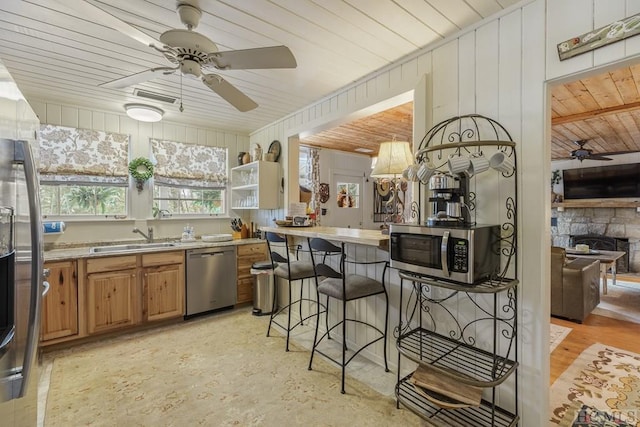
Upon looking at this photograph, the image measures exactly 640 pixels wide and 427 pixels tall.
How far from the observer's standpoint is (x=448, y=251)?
1566 millimetres

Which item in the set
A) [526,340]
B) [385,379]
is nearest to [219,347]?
[385,379]

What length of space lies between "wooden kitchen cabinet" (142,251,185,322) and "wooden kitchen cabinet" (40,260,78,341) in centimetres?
58

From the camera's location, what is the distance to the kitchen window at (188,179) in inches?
154

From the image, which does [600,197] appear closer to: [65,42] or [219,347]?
[219,347]

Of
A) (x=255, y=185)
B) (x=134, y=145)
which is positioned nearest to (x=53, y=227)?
(x=134, y=145)

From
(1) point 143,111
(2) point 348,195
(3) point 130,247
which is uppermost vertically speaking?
(1) point 143,111

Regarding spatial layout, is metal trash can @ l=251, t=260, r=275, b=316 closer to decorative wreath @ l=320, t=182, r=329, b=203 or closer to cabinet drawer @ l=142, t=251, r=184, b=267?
cabinet drawer @ l=142, t=251, r=184, b=267

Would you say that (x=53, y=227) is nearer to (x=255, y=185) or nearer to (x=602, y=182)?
(x=255, y=185)

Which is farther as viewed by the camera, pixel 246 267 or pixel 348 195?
pixel 348 195

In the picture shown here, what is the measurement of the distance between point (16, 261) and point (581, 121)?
5.40 m

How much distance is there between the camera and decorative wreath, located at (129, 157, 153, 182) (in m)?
3.65

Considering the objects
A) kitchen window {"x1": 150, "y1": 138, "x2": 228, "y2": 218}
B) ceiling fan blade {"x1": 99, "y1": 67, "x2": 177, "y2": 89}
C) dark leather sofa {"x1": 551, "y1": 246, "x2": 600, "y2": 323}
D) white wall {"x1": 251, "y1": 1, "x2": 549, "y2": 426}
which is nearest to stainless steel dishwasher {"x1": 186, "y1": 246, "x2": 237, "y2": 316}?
kitchen window {"x1": 150, "y1": 138, "x2": 228, "y2": 218}

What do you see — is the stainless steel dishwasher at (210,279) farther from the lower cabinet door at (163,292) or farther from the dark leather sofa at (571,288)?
the dark leather sofa at (571,288)

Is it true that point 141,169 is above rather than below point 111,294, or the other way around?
above
